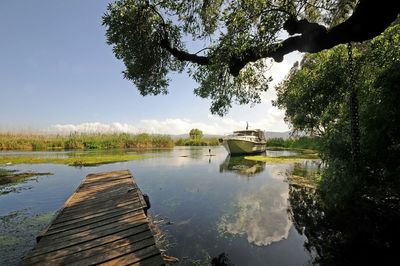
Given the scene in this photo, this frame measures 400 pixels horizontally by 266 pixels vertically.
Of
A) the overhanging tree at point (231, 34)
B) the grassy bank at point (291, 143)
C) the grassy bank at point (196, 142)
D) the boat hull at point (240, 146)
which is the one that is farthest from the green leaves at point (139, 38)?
the grassy bank at point (196, 142)

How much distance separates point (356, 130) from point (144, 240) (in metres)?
5.25

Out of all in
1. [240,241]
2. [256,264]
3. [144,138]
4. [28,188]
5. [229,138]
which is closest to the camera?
[256,264]

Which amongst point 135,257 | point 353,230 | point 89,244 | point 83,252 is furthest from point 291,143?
point 83,252

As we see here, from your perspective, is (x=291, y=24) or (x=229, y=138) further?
(x=229, y=138)

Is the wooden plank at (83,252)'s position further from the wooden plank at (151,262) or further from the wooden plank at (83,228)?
the wooden plank at (83,228)

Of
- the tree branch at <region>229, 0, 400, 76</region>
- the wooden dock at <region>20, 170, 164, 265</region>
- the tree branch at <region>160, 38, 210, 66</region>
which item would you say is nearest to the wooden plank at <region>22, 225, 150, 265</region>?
the wooden dock at <region>20, 170, 164, 265</region>

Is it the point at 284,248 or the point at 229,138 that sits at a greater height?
the point at 229,138

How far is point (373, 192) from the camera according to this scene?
6.16 meters

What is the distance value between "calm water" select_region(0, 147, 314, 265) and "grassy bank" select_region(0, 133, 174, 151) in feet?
92.1

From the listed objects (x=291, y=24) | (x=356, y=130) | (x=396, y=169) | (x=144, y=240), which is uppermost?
(x=291, y=24)

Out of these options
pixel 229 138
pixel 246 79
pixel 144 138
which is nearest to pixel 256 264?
pixel 246 79

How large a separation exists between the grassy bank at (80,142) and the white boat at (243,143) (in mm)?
21282

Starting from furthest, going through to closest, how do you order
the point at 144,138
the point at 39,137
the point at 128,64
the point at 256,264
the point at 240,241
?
the point at 144,138, the point at 39,137, the point at 128,64, the point at 240,241, the point at 256,264

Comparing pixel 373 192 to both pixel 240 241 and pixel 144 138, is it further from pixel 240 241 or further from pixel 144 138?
pixel 144 138
